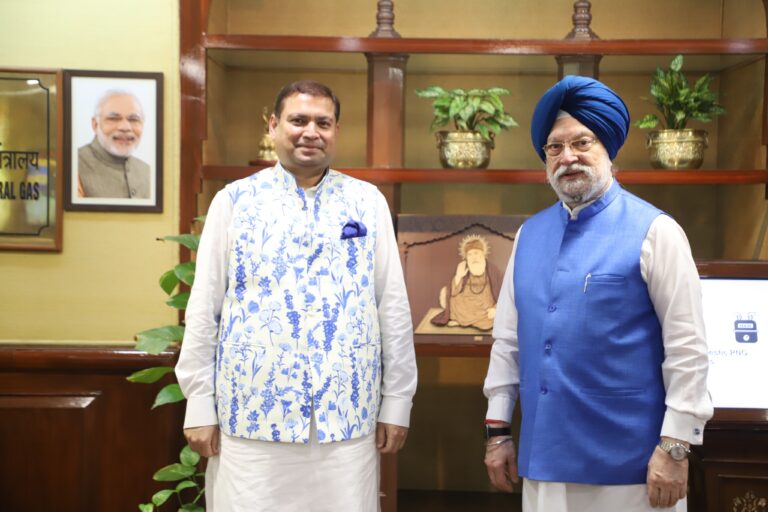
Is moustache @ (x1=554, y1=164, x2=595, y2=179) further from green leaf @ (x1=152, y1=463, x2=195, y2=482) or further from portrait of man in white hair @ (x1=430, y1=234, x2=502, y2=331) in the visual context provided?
green leaf @ (x1=152, y1=463, x2=195, y2=482)

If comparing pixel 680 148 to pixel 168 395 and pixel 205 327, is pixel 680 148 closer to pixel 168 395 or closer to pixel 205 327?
pixel 205 327

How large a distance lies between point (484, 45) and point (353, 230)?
1.13 metres

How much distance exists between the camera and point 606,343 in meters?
1.77

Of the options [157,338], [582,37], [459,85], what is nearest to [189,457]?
[157,338]

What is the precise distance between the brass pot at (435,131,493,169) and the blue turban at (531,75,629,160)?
3.46ft

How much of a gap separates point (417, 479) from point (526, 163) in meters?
1.39

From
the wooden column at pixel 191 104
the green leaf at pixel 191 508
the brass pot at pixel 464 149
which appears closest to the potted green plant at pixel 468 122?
the brass pot at pixel 464 149

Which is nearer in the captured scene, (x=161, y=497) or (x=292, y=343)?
(x=292, y=343)

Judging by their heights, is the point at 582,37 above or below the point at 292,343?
above

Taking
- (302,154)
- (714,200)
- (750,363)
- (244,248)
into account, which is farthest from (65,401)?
(714,200)

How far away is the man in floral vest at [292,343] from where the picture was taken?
6.55 feet

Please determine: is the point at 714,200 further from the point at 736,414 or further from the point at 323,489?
the point at 323,489

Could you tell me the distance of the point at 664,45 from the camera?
2.87m

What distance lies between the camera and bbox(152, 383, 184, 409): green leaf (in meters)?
2.60
